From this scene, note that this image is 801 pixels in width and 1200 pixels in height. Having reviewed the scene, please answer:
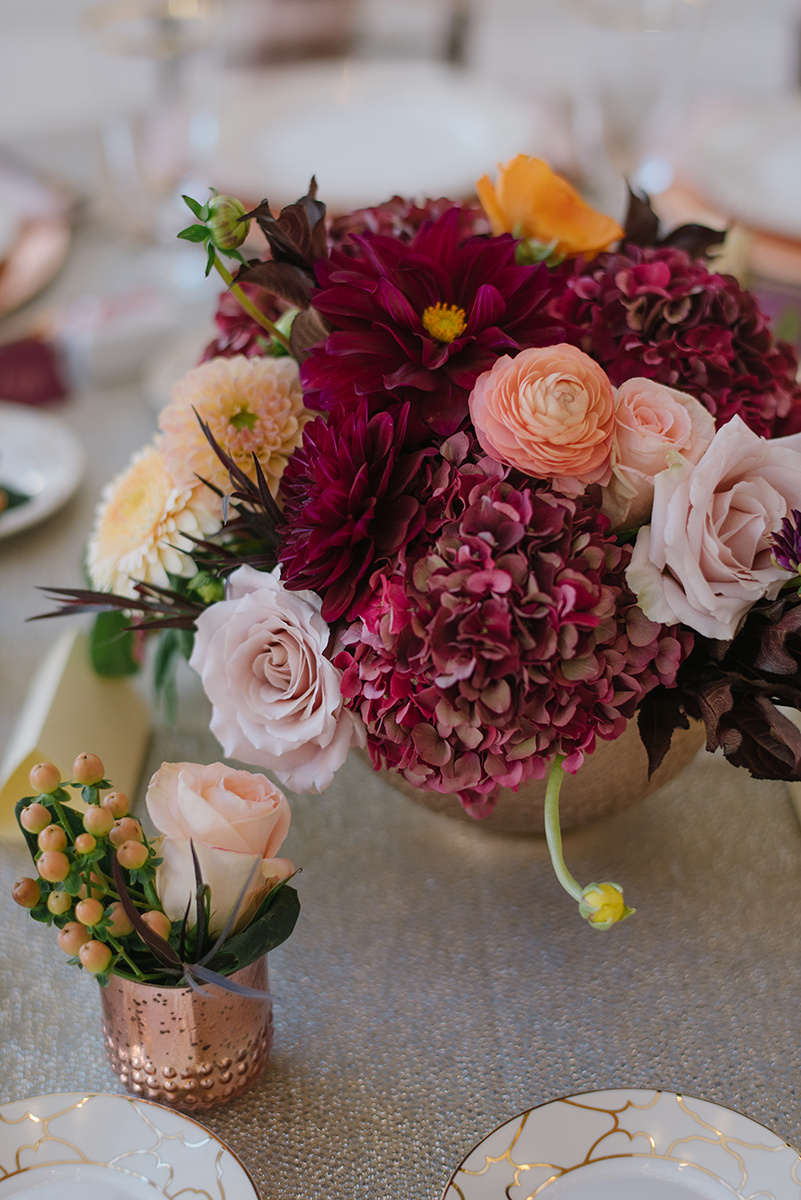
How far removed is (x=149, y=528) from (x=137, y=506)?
3 centimetres

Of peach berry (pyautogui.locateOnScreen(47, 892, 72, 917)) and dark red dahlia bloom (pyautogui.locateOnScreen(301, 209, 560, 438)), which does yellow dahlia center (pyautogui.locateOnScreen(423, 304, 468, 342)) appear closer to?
dark red dahlia bloom (pyautogui.locateOnScreen(301, 209, 560, 438))

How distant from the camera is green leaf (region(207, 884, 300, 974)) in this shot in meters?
0.39

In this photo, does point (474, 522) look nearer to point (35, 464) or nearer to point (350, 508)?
point (350, 508)

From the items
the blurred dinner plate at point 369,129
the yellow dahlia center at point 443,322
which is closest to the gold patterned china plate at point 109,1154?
the yellow dahlia center at point 443,322

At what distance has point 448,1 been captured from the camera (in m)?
1.73

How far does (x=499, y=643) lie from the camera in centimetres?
35

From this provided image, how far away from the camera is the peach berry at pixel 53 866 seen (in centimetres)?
38

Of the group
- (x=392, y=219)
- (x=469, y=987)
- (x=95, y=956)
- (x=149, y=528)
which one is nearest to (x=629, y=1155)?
(x=469, y=987)

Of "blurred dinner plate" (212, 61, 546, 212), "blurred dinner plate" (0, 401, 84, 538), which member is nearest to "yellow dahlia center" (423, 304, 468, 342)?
"blurred dinner plate" (0, 401, 84, 538)

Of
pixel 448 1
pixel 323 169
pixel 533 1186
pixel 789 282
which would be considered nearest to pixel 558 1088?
pixel 533 1186

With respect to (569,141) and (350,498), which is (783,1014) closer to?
(350,498)

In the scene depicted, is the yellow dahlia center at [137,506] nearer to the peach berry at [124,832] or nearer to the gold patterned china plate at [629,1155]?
the peach berry at [124,832]

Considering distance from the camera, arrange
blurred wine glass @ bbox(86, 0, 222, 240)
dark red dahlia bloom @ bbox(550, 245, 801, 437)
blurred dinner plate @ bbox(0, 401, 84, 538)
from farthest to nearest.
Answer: blurred wine glass @ bbox(86, 0, 222, 240) → blurred dinner plate @ bbox(0, 401, 84, 538) → dark red dahlia bloom @ bbox(550, 245, 801, 437)

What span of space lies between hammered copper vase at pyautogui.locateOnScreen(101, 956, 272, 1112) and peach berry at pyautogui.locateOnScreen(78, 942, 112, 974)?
2cm
